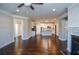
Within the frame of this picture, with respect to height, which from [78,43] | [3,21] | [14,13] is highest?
[14,13]

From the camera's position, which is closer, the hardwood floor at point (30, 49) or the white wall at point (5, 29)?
the hardwood floor at point (30, 49)

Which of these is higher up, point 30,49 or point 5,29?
point 5,29

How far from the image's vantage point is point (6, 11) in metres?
4.28

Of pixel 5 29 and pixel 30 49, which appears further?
pixel 5 29

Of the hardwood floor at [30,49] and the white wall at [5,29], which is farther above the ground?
the white wall at [5,29]

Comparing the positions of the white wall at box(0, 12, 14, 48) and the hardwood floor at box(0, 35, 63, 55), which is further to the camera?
the white wall at box(0, 12, 14, 48)

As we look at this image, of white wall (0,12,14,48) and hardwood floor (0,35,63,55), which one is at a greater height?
white wall (0,12,14,48)
